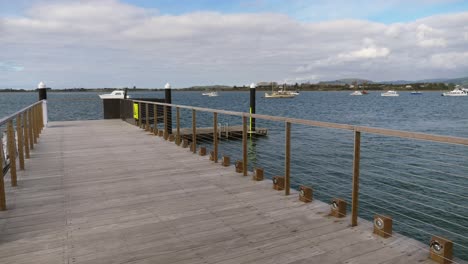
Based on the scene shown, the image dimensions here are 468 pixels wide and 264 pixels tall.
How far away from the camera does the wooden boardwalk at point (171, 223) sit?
8.73 feet

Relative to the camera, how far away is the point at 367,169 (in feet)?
41.1

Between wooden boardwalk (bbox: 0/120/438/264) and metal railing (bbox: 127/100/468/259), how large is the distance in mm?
378

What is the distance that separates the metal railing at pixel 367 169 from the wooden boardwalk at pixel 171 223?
38 centimetres

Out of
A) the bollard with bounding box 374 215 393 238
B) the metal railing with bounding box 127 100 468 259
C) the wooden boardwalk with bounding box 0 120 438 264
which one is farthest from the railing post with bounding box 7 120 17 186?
the bollard with bounding box 374 215 393 238

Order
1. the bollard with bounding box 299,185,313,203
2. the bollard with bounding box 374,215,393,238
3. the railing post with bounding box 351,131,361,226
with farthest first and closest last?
the bollard with bounding box 299,185,313,203 → the railing post with bounding box 351,131,361,226 → the bollard with bounding box 374,215,393,238

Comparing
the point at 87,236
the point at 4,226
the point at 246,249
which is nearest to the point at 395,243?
the point at 246,249

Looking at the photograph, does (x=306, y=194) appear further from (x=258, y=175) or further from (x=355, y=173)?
(x=258, y=175)

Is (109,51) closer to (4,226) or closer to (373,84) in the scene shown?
(4,226)

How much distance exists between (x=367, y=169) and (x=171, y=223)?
34.7ft

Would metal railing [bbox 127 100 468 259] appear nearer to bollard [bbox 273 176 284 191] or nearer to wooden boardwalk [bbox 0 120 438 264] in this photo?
bollard [bbox 273 176 284 191]

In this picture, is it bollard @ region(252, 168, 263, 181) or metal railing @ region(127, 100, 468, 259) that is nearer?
metal railing @ region(127, 100, 468, 259)

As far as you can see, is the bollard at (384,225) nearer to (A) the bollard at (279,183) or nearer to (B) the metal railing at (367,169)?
(B) the metal railing at (367,169)

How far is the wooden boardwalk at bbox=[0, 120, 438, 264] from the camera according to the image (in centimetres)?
266

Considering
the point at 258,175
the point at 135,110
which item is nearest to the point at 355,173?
the point at 258,175
